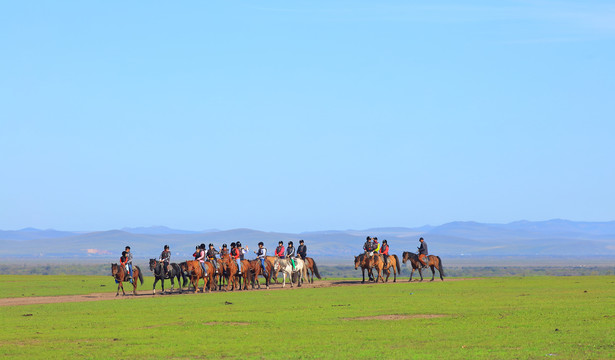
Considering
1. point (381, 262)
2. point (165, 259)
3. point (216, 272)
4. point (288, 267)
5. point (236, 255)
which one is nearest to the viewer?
point (165, 259)

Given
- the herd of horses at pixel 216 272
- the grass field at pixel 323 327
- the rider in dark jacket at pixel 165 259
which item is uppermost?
the rider in dark jacket at pixel 165 259

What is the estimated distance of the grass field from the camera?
62.2ft

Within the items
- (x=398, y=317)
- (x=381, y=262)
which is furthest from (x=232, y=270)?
(x=398, y=317)

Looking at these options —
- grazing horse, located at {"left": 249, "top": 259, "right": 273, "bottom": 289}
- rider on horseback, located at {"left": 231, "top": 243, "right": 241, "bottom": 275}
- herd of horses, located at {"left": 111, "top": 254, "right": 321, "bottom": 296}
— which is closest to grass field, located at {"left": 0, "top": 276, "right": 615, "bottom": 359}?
herd of horses, located at {"left": 111, "top": 254, "right": 321, "bottom": 296}

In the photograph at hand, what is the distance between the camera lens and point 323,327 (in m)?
23.9

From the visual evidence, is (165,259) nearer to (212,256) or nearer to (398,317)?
(212,256)

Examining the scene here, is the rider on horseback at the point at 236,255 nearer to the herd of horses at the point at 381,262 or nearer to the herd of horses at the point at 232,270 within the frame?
the herd of horses at the point at 232,270

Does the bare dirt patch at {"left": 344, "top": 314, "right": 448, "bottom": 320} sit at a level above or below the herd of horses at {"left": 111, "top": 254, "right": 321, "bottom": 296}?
below

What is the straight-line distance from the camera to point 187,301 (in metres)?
35.9

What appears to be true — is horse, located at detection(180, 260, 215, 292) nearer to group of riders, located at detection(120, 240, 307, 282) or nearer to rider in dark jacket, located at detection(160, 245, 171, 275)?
group of riders, located at detection(120, 240, 307, 282)

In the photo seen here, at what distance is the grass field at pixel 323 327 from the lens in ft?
62.2

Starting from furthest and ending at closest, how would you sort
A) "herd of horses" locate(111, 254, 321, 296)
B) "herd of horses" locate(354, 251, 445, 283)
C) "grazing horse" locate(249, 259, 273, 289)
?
1. "herd of horses" locate(354, 251, 445, 283)
2. "grazing horse" locate(249, 259, 273, 289)
3. "herd of horses" locate(111, 254, 321, 296)

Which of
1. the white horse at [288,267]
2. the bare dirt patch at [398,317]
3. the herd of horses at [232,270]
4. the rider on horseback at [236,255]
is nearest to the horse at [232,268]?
the herd of horses at [232,270]

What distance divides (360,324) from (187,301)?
12927 mm
